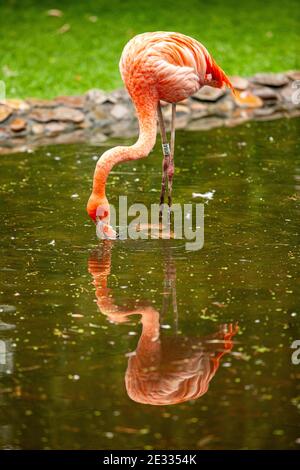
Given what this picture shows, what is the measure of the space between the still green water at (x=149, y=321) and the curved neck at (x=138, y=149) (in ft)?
A: 1.82

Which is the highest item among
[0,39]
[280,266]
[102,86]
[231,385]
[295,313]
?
[0,39]

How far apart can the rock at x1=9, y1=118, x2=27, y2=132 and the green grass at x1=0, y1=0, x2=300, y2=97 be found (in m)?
0.62

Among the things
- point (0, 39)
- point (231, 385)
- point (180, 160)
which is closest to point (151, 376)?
point (231, 385)

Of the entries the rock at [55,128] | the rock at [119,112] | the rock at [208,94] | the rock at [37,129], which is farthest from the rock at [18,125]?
the rock at [208,94]

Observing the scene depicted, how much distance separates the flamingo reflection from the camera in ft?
16.4

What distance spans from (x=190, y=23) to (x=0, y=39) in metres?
2.95

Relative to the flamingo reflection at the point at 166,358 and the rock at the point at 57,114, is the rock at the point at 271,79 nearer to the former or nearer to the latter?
the rock at the point at 57,114

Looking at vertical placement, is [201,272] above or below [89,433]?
above

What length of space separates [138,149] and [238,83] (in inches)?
212

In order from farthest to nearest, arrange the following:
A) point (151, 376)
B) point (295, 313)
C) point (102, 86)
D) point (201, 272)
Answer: point (102, 86) → point (201, 272) → point (295, 313) → point (151, 376)

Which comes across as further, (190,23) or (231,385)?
(190,23)

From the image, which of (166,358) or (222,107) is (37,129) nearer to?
(222,107)

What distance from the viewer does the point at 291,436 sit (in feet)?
14.8

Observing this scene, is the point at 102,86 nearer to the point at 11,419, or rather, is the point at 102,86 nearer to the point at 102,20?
the point at 102,20
